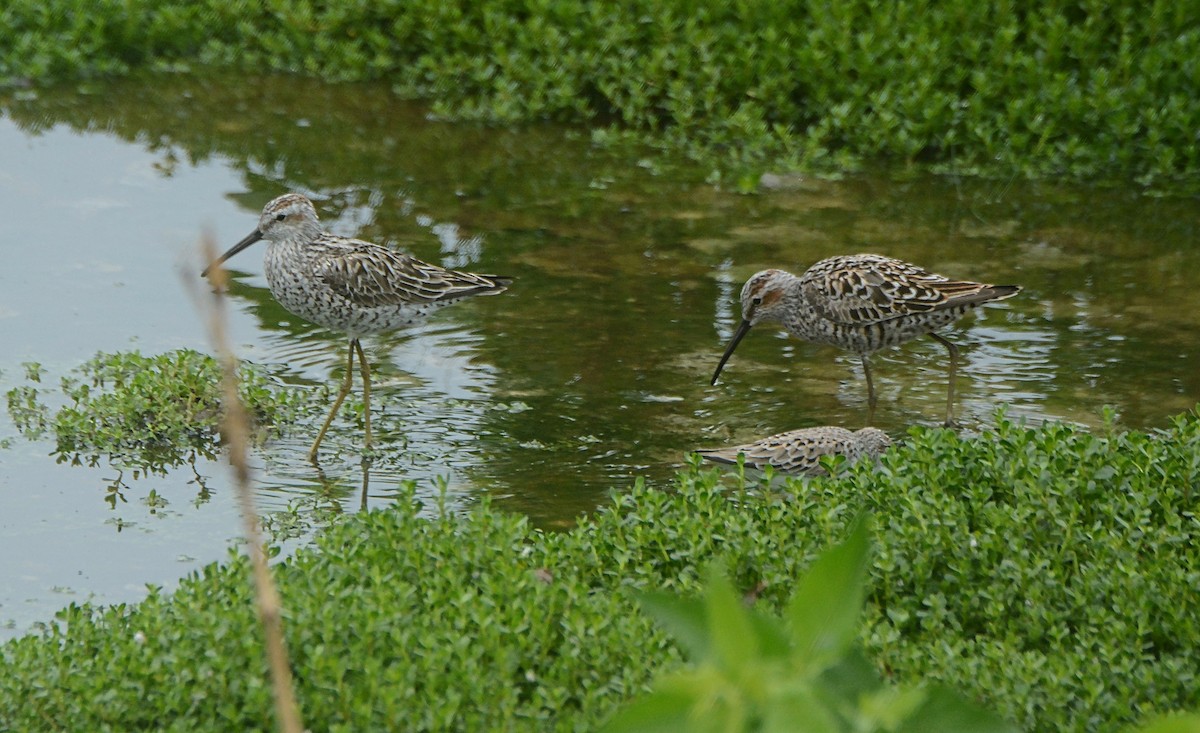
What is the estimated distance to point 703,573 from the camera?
19.9 feet

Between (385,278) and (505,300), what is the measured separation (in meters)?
1.67

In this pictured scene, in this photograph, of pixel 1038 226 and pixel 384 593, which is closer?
pixel 384 593

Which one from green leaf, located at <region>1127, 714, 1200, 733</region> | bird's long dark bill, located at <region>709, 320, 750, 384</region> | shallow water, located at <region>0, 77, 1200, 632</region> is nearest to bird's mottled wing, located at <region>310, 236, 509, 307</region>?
shallow water, located at <region>0, 77, 1200, 632</region>

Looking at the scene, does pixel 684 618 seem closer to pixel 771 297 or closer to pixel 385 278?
pixel 385 278

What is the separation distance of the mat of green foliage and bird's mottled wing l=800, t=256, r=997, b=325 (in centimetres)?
205

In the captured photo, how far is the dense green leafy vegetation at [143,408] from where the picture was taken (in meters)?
8.46

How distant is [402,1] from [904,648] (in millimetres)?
10395

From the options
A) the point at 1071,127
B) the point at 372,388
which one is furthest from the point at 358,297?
the point at 1071,127

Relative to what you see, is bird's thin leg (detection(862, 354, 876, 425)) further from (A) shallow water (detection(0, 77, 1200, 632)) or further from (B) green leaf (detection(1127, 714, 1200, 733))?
(B) green leaf (detection(1127, 714, 1200, 733))

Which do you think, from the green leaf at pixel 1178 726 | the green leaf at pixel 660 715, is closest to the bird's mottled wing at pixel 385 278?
the green leaf at pixel 660 715

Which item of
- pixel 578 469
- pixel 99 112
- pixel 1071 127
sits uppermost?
pixel 99 112

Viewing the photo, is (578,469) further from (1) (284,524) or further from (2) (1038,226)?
(2) (1038,226)

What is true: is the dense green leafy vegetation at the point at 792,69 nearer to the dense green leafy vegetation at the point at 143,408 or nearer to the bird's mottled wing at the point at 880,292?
the bird's mottled wing at the point at 880,292

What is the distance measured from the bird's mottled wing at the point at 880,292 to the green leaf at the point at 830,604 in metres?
6.13
